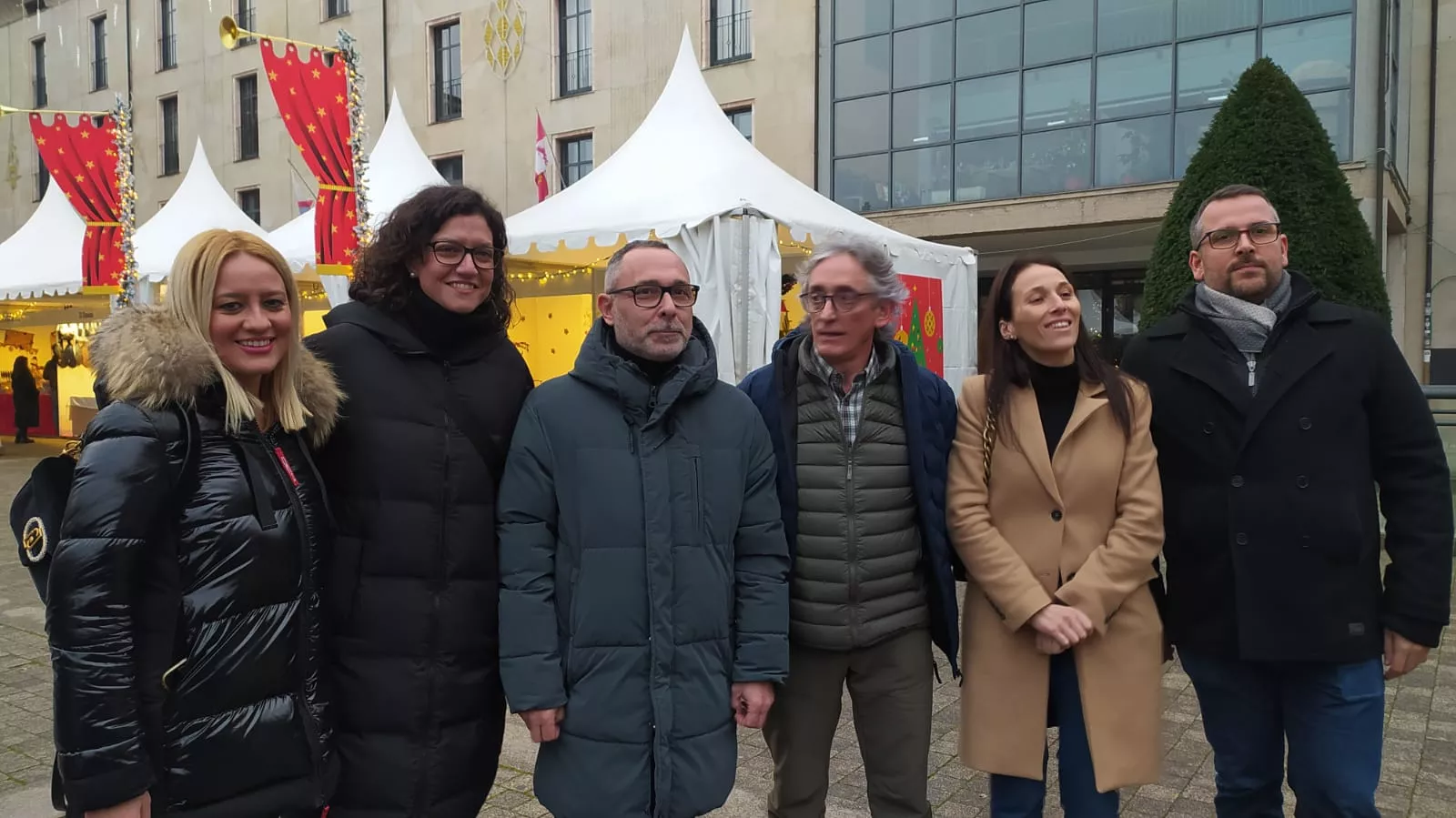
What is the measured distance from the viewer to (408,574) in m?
2.12

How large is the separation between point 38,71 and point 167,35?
22.0 ft

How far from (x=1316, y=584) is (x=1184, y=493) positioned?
0.37 m

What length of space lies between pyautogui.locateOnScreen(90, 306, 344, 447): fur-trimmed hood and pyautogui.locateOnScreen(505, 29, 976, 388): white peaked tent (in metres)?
5.91

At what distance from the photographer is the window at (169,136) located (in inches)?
1015

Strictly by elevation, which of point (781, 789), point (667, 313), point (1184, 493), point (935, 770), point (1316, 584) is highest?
point (667, 313)

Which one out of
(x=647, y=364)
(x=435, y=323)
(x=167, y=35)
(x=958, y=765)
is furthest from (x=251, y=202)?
(x=647, y=364)

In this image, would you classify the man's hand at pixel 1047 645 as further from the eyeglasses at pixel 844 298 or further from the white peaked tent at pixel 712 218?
the white peaked tent at pixel 712 218

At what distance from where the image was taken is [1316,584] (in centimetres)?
240

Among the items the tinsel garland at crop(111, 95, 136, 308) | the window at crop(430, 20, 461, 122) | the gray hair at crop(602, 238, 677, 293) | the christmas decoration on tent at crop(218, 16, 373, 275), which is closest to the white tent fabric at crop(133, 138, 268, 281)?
the tinsel garland at crop(111, 95, 136, 308)

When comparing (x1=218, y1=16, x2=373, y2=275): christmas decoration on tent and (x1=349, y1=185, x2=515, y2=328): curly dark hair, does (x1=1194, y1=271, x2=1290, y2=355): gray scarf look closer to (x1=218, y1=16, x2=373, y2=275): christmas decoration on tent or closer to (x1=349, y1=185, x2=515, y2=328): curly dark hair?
(x1=349, y1=185, x2=515, y2=328): curly dark hair

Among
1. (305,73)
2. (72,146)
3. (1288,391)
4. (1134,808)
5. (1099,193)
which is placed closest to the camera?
(1288,391)

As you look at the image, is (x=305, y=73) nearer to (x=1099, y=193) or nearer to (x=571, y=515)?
(x=571, y=515)

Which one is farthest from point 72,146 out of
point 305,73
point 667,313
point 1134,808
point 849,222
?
point 1134,808

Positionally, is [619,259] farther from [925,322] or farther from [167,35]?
[167,35]
